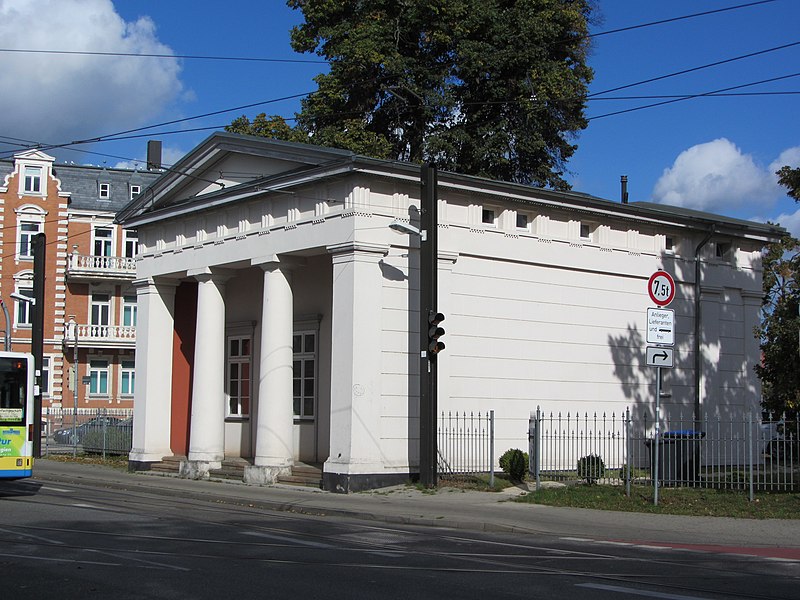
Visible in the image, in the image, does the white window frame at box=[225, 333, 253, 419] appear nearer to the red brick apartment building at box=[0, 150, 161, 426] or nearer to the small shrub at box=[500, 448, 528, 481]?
the small shrub at box=[500, 448, 528, 481]

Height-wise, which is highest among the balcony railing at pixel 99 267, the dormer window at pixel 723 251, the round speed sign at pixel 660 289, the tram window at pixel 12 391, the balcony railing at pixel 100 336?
the balcony railing at pixel 99 267

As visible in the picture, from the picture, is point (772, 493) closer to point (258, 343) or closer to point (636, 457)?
point (636, 457)

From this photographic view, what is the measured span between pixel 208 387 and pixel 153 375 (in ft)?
11.4

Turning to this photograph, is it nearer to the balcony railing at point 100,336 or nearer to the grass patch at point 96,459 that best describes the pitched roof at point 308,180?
the grass patch at point 96,459

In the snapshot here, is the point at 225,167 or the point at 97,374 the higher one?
the point at 225,167

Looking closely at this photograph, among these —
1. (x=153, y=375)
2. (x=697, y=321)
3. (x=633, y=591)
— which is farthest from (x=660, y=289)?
(x=153, y=375)

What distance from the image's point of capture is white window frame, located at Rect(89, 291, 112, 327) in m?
60.3

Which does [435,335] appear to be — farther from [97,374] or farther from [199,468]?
[97,374]

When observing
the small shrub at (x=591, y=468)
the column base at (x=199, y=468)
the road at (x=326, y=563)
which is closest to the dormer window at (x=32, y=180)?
the column base at (x=199, y=468)

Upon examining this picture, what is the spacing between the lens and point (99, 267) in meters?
59.7

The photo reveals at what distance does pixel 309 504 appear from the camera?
19.6m

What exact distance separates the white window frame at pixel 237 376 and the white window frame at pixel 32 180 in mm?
34544

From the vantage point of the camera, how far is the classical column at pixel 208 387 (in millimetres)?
26906

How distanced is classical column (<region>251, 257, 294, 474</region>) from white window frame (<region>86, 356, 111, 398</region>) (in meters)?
36.8
